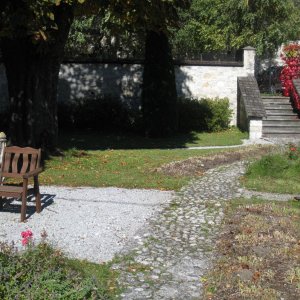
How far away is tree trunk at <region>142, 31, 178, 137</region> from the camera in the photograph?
1864 centimetres

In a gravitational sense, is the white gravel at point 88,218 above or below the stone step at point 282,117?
below

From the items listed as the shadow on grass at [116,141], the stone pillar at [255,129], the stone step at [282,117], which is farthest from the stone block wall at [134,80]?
the stone pillar at [255,129]

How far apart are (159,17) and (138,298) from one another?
31.0 feet

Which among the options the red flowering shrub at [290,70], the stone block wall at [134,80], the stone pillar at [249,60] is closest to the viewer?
the red flowering shrub at [290,70]

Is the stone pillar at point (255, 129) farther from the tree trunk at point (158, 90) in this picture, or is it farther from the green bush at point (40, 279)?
the green bush at point (40, 279)

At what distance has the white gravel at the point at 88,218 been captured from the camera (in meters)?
6.36

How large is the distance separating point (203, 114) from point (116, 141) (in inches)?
166

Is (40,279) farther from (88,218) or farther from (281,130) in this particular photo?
(281,130)

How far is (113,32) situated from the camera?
47.9 feet

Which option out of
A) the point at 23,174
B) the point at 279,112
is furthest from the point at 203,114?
the point at 23,174

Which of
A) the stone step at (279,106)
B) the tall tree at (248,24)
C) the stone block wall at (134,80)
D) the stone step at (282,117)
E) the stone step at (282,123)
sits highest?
the tall tree at (248,24)

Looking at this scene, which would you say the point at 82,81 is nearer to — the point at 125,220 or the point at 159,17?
the point at 159,17

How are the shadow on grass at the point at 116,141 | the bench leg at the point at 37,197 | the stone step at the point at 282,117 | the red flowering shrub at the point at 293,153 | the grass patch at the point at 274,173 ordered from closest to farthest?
1. the bench leg at the point at 37,197
2. the grass patch at the point at 274,173
3. the red flowering shrub at the point at 293,153
4. the shadow on grass at the point at 116,141
5. the stone step at the point at 282,117

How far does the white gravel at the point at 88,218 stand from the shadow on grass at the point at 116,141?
21.1 feet
